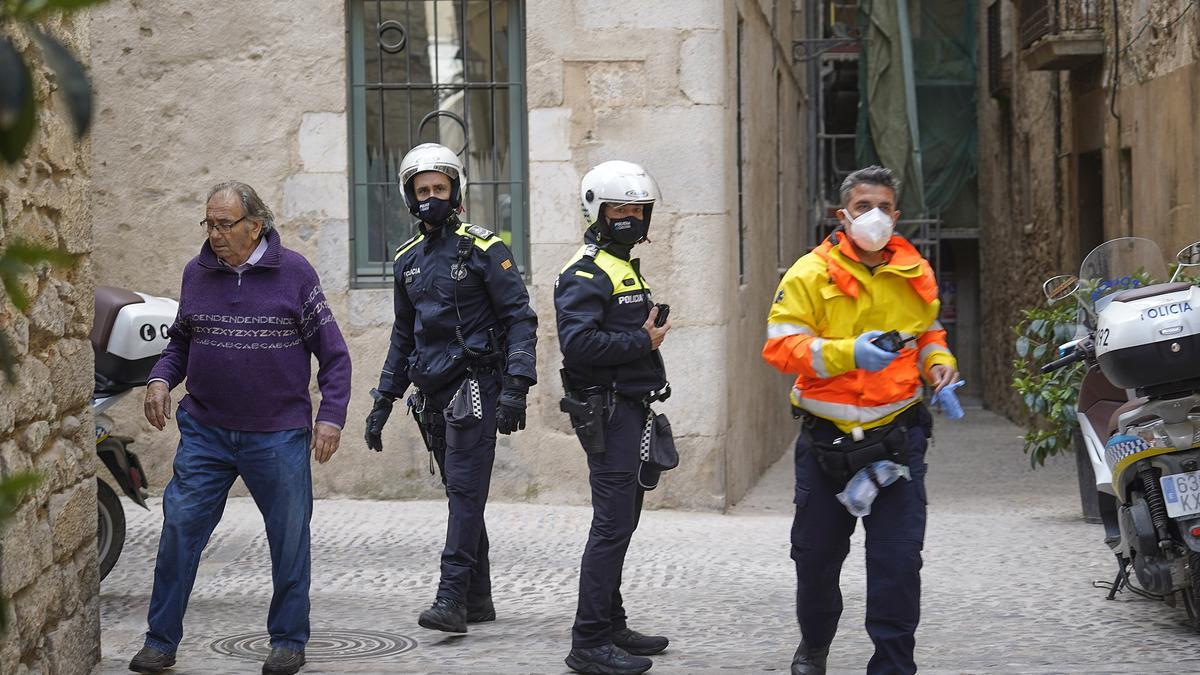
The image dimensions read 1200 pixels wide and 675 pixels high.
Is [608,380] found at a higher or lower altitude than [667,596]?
higher

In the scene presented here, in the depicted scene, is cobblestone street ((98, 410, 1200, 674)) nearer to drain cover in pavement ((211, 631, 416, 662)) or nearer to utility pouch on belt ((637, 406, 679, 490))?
drain cover in pavement ((211, 631, 416, 662))

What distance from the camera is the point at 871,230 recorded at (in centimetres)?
438

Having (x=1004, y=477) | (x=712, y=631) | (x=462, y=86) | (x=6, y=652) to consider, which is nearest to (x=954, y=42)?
(x=1004, y=477)

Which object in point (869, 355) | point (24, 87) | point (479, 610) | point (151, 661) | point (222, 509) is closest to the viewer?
point (24, 87)

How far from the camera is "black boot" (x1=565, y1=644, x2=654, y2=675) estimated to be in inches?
195

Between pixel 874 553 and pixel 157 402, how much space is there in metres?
2.31

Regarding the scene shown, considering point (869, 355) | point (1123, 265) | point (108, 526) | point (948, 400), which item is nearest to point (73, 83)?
point (869, 355)

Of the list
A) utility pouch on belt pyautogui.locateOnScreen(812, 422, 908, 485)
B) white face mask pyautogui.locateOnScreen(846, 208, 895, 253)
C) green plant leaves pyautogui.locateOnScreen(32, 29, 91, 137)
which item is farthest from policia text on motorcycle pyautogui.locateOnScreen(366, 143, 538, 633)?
green plant leaves pyautogui.locateOnScreen(32, 29, 91, 137)

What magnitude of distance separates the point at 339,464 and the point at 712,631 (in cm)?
358

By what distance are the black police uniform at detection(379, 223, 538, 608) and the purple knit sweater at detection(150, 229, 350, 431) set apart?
644mm

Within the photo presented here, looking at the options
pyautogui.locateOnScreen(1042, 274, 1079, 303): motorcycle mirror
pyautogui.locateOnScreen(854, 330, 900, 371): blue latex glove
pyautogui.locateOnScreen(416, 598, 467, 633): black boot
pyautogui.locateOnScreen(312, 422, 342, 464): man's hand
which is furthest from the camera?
pyautogui.locateOnScreen(1042, 274, 1079, 303): motorcycle mirror

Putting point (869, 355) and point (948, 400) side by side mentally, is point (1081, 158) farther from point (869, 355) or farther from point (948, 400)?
point (869, 355)

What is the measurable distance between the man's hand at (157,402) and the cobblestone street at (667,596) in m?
0.83

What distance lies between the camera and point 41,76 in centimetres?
441
